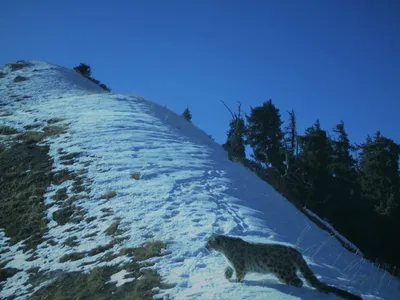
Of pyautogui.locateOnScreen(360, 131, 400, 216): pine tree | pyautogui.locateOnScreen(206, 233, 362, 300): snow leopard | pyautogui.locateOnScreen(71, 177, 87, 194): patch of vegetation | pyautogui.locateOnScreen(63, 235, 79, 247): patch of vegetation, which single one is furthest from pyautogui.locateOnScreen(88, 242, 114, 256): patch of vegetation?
pyautogui.locateOnScreen(360, 131, 400, 216): pine tree

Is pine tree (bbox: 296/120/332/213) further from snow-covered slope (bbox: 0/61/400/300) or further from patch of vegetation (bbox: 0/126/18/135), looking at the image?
patch of vegetation (bbox: 0/126/18/135)

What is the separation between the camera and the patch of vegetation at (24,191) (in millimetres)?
10305

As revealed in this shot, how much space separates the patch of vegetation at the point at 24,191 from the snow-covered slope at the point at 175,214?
0.36 m

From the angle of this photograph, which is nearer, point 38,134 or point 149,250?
point 149,250

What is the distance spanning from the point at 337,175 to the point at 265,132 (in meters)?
9.21

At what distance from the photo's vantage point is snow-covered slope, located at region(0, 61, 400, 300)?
22.1 feet

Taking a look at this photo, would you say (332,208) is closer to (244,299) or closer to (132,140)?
(132,140)

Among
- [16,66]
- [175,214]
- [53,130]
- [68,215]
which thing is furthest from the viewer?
[16,66]

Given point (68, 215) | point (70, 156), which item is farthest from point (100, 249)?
point (70, 156)

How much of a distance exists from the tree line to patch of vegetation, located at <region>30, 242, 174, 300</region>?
18.9 m

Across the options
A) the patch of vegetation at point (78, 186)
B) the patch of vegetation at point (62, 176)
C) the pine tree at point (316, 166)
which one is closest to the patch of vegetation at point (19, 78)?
the patch of vegetation at point (62, 176)

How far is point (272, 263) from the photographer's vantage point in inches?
233

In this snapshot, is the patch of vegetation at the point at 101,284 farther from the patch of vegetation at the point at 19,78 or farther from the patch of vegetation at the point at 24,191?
the patch of vegetation at the point at 19,78

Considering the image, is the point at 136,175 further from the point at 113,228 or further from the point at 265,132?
the point at 265,132
